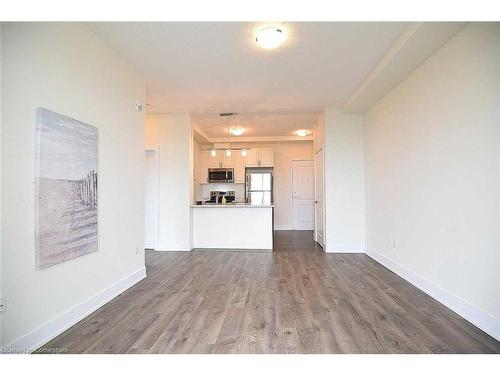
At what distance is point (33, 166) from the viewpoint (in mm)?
1894

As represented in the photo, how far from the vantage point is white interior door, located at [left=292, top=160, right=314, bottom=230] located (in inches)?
323

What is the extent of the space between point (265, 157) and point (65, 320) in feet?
19.9

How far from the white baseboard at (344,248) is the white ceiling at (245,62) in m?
2.57

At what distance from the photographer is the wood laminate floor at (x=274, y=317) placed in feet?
6.31

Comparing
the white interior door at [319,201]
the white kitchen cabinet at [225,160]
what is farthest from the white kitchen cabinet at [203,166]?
the white interior door at [319,201]

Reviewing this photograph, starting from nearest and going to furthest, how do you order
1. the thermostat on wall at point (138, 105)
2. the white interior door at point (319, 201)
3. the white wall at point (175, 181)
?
1. the thermostat on wall at point (138, 105)
2. the white wall at point (175, 181)
3. the white interior door at point (319, 201)

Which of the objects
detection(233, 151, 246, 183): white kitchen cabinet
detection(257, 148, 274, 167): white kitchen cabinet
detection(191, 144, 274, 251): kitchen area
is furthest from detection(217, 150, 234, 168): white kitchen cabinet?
detection(257, 148, 274, 167): white kitchen cabinet

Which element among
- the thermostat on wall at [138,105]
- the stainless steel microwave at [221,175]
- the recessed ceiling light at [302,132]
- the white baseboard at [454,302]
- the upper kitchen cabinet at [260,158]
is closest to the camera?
the white baseboard at [454,302]

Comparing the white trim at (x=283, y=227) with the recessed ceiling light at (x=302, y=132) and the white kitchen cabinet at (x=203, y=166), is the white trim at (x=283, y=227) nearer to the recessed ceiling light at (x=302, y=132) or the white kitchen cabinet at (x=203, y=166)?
the white kitchen cabinet at (x=203, y=166)

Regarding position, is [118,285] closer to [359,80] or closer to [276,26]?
[276,26]

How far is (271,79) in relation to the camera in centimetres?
366

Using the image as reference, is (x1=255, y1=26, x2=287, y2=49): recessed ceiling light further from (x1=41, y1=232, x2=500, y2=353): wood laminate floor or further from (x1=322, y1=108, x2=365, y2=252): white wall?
(x1=322, y1=108, x2=365, y2=252): white wall

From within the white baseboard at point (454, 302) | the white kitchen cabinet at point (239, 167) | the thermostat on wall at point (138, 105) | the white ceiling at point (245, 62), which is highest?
the white ceiling at point (245, 62)
